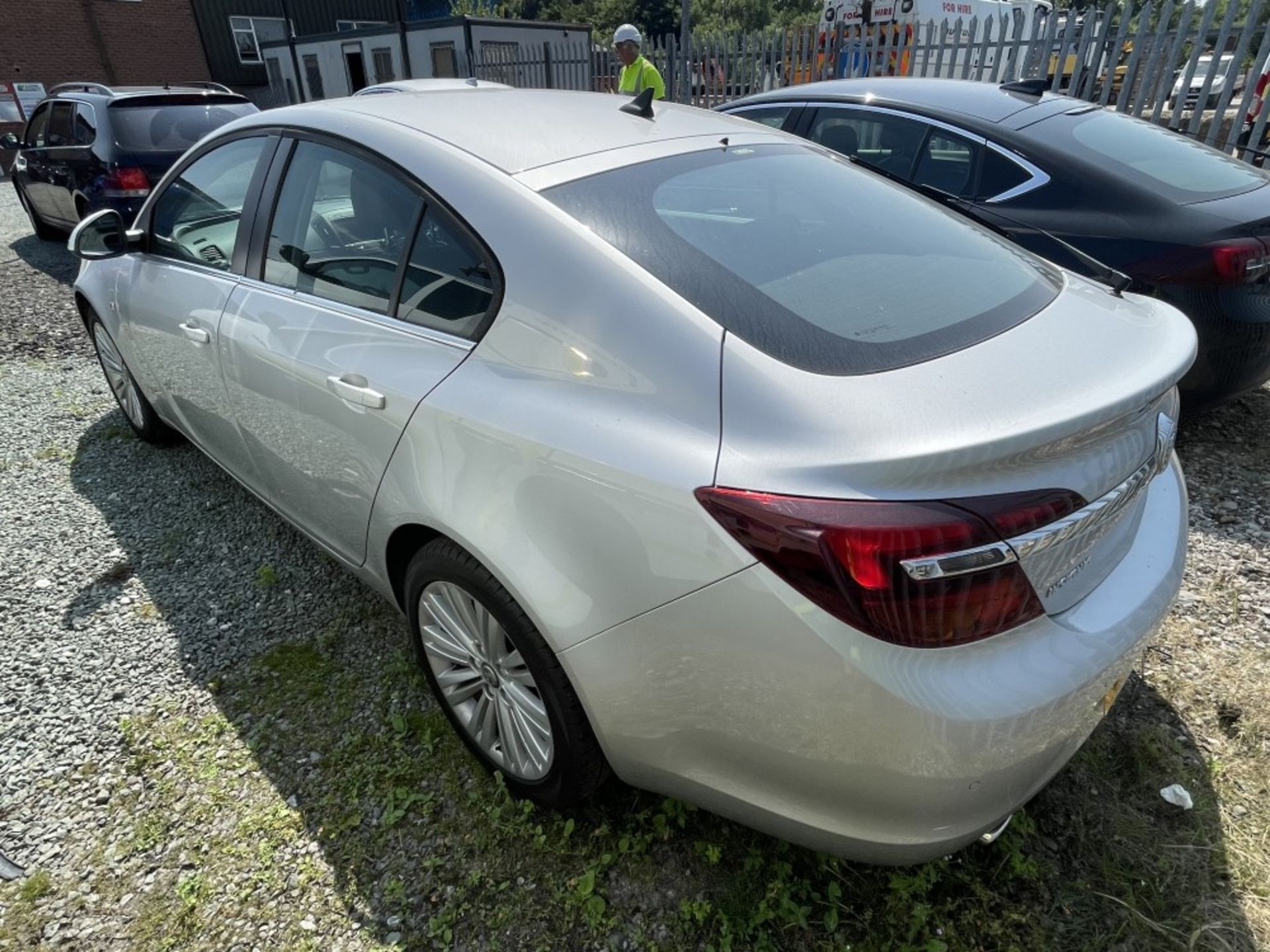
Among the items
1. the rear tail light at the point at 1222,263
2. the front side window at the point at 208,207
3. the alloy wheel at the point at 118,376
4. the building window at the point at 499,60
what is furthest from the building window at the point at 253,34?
the rear tail light at the point at 1222,263

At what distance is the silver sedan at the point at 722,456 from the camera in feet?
4.27

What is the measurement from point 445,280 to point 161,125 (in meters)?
7.06

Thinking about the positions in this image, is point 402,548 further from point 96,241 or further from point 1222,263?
point 1222,263

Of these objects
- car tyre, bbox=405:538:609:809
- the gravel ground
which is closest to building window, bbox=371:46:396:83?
the gravel ground

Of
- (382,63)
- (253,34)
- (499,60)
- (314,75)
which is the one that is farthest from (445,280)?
(253,34)

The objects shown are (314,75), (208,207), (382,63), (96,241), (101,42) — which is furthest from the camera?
(101,42)

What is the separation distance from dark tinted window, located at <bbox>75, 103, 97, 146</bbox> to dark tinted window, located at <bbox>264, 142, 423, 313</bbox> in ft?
20.8

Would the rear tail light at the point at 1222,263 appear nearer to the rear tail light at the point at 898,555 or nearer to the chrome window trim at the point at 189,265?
the rear tail light at the point at 898,555

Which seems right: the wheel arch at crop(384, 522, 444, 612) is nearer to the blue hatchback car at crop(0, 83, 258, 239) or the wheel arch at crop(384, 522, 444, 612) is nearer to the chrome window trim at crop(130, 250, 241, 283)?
the chrome window trim at crop(130, 250, 241, 283)

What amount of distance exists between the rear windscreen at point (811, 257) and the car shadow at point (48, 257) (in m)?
7.64

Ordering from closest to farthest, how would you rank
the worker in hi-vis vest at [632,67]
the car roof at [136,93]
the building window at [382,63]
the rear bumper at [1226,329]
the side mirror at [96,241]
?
1. the side mirror at [96,241]
2. the rear bumper at [1226,329]
3. the car roof at [136,93]
4. the worker in hi-vis vest at [632,67]
5. the building window at [382,63]

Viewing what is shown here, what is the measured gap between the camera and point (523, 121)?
211cm

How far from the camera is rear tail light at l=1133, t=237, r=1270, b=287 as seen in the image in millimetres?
3238

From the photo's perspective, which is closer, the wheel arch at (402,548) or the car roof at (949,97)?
the wheel arch at (402,548)
